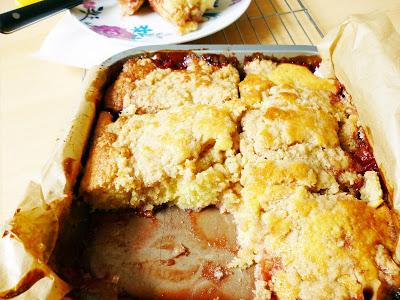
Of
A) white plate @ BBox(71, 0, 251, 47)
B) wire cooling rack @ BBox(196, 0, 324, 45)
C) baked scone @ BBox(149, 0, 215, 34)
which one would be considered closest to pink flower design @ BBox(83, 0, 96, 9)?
white plate @ BBox(71, 0, 251, 47)

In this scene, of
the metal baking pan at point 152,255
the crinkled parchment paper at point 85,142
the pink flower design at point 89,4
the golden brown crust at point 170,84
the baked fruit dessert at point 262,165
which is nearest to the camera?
the crinkled parchment paper at point 85,142

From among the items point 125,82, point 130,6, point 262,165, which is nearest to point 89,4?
point 130,6

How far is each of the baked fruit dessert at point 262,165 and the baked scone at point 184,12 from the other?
28 cm

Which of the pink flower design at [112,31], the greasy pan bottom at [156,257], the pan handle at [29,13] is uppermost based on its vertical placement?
the pan handle at [29,13]

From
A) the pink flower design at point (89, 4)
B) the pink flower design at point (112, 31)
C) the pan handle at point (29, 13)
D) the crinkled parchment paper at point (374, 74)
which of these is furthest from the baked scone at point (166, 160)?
the pink flower design at point (89, 4)

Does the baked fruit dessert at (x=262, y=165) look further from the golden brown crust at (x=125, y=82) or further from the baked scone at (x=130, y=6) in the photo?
the baked scone at (x=130, y=6)

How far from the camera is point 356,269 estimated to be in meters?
1.12

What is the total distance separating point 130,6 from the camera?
1.98 m

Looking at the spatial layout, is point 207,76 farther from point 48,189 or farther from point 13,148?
point 13,148

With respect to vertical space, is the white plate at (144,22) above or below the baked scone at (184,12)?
below

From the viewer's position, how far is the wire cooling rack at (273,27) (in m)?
1.94

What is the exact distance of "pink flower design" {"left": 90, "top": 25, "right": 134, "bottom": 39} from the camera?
1.89m

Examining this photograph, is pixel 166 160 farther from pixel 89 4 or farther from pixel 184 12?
pixel 89 4

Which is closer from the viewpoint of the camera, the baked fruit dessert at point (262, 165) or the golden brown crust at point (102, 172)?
the baked fruit dessert at point (262, 165)
